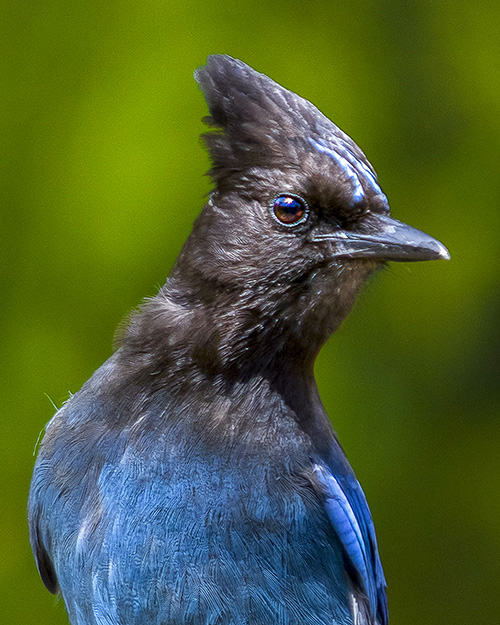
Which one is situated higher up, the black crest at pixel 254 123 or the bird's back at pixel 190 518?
the black crest at pixel 254 123

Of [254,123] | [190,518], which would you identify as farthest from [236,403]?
[254,123]

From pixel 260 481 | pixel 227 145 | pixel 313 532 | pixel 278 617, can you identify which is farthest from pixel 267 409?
pixel 227 145

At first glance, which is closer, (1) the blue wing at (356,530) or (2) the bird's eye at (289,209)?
(2) the bird's eye at (289,209)

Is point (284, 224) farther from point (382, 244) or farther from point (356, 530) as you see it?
point (356, 530)

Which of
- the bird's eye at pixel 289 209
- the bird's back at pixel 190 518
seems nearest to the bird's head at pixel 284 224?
the bird's eye at pixel 289 209

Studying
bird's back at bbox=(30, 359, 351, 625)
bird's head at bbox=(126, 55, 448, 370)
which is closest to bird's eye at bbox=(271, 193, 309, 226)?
bird's head at bbox=(126, 55, 448, 370)

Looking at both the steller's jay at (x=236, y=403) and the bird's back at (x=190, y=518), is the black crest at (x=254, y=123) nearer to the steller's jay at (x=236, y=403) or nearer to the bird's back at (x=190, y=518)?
the steller's jay at (x=236, y=403)

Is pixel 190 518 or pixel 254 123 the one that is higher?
pixel 254 123
